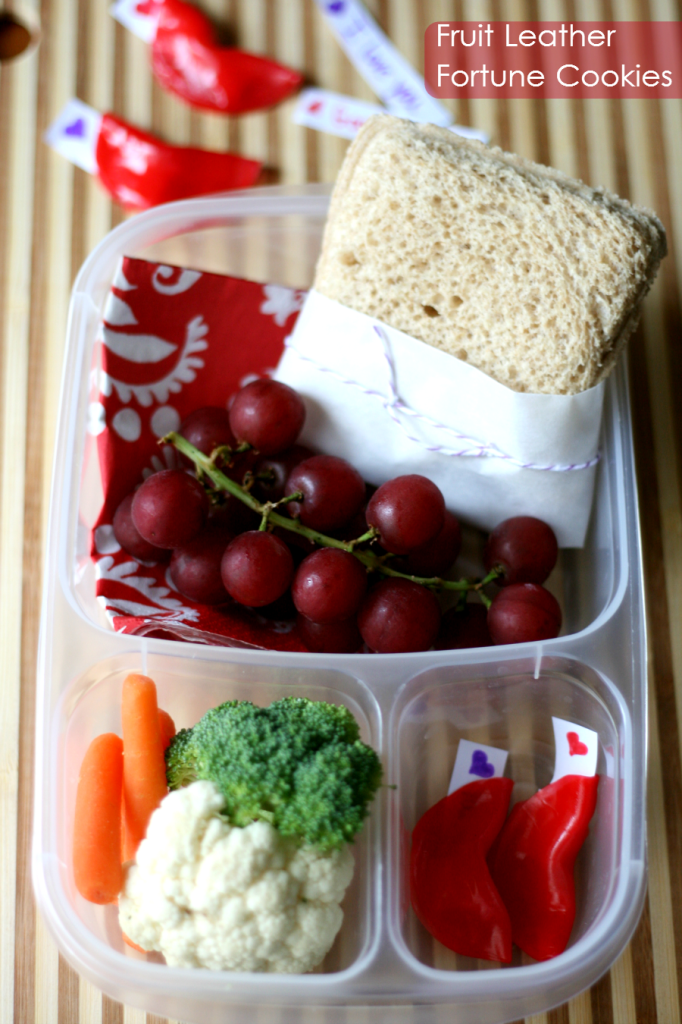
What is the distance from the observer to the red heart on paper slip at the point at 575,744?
79cm

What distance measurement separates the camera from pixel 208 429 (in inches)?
34.7

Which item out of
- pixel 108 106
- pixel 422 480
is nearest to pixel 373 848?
pixel 422 480

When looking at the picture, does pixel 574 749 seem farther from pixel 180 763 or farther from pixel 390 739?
pixel 180 763

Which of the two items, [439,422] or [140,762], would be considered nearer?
[140,762]

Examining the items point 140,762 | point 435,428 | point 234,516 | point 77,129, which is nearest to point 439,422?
point 435,428

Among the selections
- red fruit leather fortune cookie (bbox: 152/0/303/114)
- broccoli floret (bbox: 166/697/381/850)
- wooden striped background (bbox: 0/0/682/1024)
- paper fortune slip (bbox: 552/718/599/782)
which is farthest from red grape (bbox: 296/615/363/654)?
red fruit leather fortune cookie (bbox: 152/0/303/114)

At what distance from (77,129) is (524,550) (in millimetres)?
864

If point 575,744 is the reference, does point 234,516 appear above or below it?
above

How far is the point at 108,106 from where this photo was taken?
1.17 meters

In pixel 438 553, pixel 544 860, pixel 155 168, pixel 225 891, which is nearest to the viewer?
pixel 225 891

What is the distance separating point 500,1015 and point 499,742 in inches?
9.3

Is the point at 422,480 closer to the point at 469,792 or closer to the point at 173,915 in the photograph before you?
the point at 469,792

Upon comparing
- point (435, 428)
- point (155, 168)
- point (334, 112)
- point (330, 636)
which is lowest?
point (330, 636)

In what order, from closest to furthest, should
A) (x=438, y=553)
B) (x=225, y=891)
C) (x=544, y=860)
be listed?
(x=225, y=891) < (x=544, y=860) < (x=438, y=553)
